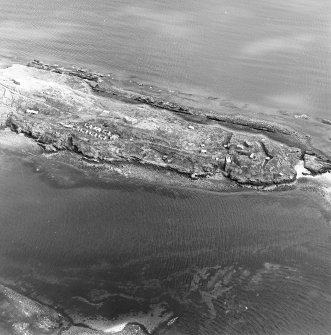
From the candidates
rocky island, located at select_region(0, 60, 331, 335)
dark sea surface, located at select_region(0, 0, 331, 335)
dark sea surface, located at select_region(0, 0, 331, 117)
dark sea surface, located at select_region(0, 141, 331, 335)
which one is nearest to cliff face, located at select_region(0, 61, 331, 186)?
rocky island, located at select_region(0, 60, 331, 335)

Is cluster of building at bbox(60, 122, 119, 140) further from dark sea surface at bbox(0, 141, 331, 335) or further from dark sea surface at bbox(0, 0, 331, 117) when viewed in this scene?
dark sea surface at bbox(0, 0, 331, 117)

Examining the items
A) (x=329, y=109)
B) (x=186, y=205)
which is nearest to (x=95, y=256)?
(x=186, y=205)

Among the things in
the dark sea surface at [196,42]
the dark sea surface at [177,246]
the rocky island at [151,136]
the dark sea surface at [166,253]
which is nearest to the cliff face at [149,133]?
the rocky island at [151,136]

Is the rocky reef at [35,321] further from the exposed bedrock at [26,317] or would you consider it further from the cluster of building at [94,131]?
the cluster of building at [94,131]

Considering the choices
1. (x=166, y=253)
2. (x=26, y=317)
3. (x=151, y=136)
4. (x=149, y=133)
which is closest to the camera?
(x=26, y=317)

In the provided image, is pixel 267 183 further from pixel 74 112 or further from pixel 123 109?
pixel 74 112

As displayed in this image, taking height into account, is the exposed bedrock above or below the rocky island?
below

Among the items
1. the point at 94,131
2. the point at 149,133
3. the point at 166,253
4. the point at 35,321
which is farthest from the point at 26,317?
the point at 149,133

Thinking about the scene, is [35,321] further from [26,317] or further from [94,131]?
[94,131]
